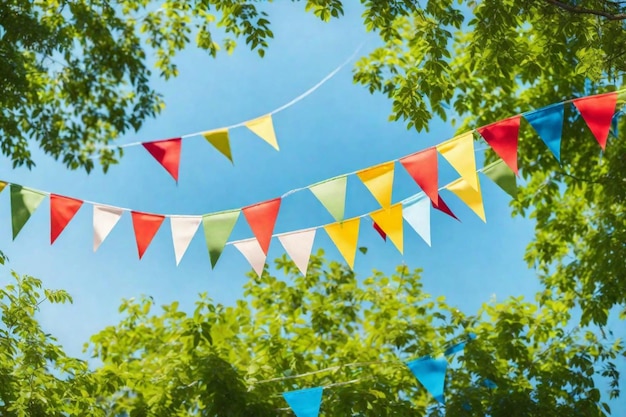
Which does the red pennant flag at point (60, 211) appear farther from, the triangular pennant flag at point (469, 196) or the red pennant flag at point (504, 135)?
the red pennant flag at point (504, 135)

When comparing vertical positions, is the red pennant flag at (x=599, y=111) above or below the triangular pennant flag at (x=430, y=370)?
above

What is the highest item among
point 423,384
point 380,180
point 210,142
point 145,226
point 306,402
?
point 210,142

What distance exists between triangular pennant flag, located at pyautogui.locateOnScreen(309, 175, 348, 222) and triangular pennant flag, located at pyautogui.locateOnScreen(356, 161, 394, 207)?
0.16 meters

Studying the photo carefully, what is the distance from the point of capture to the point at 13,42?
7.74 meters

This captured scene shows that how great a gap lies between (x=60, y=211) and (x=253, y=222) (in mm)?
1234

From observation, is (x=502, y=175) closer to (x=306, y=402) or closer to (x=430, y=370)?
(x=430, y=370)

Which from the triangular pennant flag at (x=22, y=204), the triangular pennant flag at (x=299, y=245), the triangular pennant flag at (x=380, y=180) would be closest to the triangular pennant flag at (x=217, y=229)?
the triangular pennant flag at (x=299, y=245)

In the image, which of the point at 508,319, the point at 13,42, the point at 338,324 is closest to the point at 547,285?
the point at 508,319

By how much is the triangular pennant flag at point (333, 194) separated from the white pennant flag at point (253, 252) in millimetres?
519

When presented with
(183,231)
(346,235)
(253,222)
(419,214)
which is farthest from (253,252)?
(419,214)

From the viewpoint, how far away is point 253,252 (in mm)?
5000

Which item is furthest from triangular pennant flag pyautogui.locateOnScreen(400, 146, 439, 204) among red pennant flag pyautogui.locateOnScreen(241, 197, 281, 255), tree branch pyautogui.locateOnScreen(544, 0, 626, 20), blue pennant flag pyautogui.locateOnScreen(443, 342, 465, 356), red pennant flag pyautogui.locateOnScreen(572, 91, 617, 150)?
blue pennant flag pyautogui.locateOnScreen(443, 342, 465, 356)

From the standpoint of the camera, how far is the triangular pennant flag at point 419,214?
16.1ft

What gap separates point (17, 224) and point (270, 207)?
1564 millimetres
